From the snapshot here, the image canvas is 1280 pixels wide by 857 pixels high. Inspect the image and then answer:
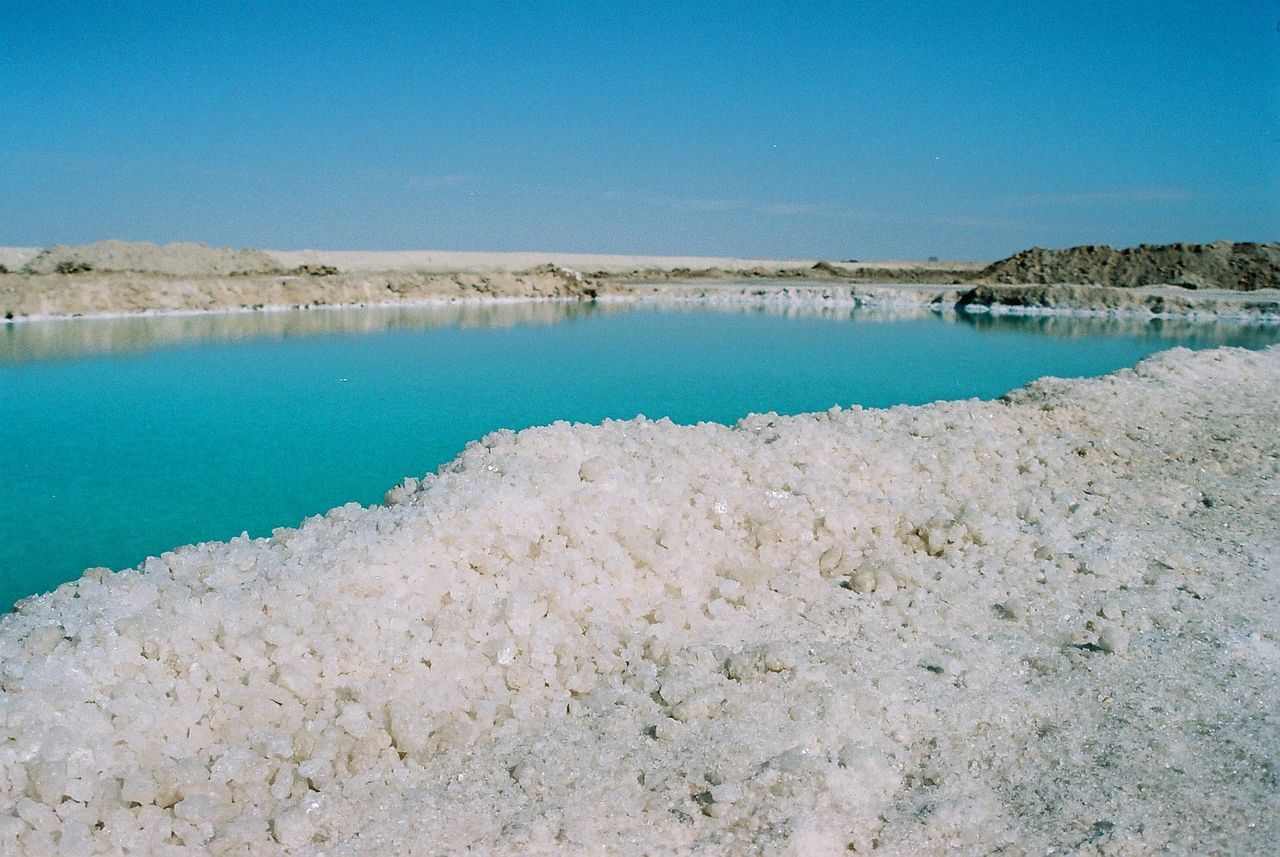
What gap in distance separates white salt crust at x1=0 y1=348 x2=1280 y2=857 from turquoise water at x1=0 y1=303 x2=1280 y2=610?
2.81 meters

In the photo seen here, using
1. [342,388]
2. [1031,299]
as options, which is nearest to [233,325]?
[342,388]

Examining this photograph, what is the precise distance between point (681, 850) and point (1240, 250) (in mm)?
42856

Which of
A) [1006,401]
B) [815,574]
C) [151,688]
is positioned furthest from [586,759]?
[1006,401]

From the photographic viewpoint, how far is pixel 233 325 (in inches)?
880

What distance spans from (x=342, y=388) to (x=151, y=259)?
29.2m

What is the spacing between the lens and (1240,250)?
36.7 meters

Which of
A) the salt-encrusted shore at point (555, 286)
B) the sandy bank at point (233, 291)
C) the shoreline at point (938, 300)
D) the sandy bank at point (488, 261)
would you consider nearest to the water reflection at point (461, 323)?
the shoreline at point (938, 300)

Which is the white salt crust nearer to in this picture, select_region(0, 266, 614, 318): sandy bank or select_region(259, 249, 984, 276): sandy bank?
select_region(0, 266, 614, 318): sandy bank

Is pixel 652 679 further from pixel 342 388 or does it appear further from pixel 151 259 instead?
pixel 151 259

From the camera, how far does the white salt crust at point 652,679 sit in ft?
8.17

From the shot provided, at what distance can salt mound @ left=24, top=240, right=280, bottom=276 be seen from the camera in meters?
34.4

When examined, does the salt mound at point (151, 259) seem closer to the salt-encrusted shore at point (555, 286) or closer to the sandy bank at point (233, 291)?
the salt-encrusted shore at point (555, 286)

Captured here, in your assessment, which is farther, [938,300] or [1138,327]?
[938,300]

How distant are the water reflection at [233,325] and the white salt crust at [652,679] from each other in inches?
594
